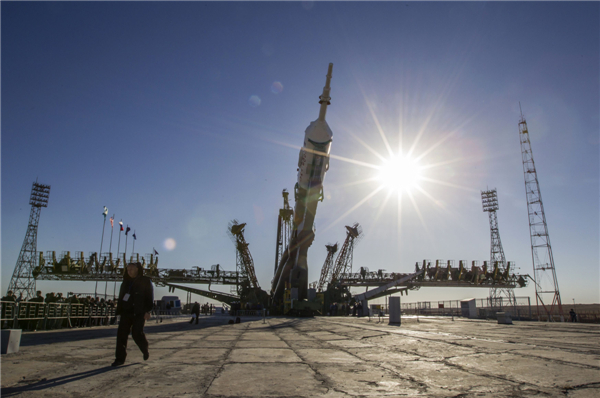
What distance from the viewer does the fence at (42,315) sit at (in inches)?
415

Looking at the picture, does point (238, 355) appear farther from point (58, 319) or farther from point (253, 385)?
point (58, 319)

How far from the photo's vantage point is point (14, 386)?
133 inches

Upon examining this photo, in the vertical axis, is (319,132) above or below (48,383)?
above

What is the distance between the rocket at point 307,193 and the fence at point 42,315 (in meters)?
15.7

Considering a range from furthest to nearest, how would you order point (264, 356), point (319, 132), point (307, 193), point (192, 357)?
1. point (307, 193)
2. point (319, 132)
3. point (264, 356)
4. point (192, 357)

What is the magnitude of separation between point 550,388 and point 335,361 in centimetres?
253

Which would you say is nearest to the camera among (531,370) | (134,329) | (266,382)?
(266,382)

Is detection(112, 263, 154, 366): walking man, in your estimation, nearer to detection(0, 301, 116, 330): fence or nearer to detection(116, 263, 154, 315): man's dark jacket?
detection(116, 263, 154, 315): man's dark jacket

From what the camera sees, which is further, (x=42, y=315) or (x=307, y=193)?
(x=307, y=193)

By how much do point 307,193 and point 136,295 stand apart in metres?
22.3

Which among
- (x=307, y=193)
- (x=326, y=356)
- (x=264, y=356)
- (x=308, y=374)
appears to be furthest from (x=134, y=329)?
(x=307, y=193)

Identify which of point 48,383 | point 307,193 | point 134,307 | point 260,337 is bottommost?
point 260,337

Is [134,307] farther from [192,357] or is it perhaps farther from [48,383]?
[48,383]

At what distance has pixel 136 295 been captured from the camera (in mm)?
5113
